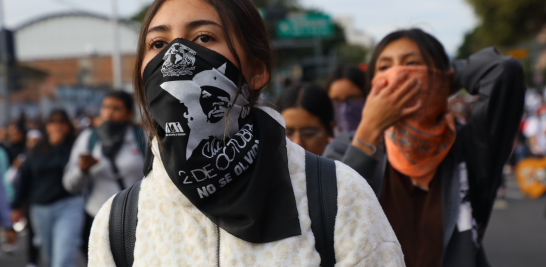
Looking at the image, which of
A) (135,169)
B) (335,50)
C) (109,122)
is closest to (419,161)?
(135,169)

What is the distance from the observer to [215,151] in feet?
4.76

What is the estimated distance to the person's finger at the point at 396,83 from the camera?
2346 millimetres

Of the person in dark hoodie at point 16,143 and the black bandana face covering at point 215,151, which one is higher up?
the black bandana face covering at point 215,151

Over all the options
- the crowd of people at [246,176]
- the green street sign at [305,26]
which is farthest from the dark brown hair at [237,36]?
the green street sign at [305,26]

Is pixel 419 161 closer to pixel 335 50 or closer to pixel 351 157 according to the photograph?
pixel 351 157

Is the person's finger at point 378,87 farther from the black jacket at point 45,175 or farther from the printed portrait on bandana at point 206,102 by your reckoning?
the black jacket at point 45,175

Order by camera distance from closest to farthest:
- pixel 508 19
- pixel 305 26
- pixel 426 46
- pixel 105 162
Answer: pixel 426 46
pixel 105 162
pixel 305 26
pixel 508 19

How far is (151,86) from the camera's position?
4.94 ft

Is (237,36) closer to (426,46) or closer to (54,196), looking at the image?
(426,46)

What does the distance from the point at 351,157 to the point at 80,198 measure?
416cm

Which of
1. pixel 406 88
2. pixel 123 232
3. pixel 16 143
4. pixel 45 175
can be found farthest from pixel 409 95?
pixel 16 143

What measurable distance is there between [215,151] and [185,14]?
40cm

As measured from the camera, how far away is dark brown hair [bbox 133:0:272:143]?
1565 mm

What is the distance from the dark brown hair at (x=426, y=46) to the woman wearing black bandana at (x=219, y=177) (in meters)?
1.19
